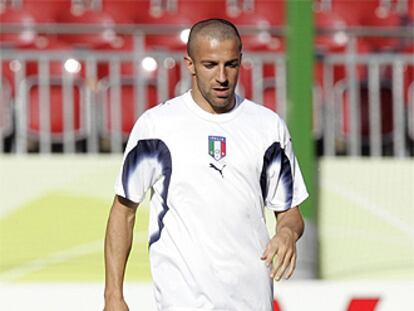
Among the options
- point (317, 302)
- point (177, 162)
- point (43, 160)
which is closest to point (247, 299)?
point (177, 162)

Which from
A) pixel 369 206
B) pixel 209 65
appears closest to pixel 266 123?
pixel 209 65

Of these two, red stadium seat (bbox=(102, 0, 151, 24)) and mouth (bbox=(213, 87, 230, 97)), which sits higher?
red stadium seat (bbox=(102, 0, 151, 24))

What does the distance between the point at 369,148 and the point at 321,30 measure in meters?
0.80

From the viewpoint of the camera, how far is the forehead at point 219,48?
3523 mm

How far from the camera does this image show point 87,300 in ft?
20.0

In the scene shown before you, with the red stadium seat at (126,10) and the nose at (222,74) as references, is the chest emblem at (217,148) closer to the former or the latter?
the nose at (222,74)

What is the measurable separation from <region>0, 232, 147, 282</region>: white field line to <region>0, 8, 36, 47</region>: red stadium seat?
1.84 metres

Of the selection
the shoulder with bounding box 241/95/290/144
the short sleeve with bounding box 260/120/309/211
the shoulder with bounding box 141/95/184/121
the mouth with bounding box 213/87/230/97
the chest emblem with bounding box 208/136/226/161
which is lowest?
the short sleeve with bounding box 260/120/309/211

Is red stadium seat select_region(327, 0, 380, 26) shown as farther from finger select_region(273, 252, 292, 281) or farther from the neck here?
finger select_region(273, 252, 292, 281)

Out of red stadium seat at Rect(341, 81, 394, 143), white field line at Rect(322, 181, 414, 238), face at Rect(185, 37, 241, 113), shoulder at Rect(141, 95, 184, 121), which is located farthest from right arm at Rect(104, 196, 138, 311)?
red stadium seat at Rect(341, 81, 394, 143)

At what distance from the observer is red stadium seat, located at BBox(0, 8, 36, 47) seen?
322 inches

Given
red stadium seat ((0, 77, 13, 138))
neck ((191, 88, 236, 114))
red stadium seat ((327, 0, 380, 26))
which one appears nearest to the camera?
neck ((191, 88, 236, 114))

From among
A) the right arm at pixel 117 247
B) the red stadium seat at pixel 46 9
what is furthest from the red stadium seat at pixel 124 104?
the right arm at pixel 117 247

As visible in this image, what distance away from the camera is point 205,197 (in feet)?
11.7
